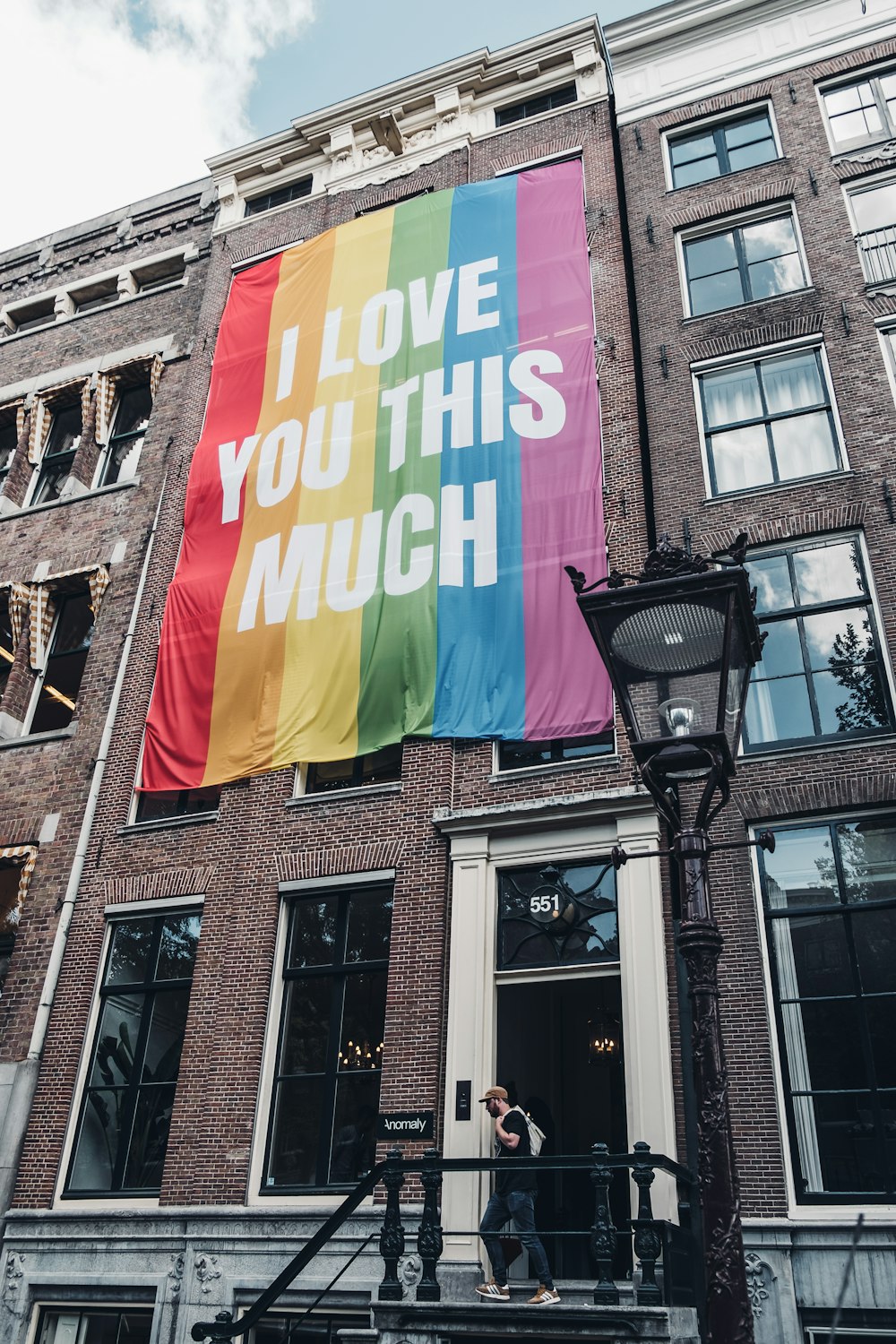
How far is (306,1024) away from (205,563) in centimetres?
782

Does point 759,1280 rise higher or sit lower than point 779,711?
lower

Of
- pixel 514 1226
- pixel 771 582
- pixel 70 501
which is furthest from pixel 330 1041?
pixel 70 501

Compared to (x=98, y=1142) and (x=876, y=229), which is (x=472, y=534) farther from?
(x=98, y=1142)

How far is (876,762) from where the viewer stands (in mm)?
12266

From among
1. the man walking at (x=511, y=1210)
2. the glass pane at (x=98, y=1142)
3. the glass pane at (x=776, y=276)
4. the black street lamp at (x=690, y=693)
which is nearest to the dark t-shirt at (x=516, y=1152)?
the man walking at (x=511, y=1210)

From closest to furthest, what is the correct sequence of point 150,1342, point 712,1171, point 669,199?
point 712,1171
point 150,1342
point 669,199

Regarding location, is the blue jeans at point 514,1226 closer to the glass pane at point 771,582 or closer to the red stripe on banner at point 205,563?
the glass pane at point 771,582

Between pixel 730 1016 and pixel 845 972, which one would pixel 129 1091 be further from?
pixel 845 972

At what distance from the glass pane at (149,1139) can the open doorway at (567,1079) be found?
14.6 feet

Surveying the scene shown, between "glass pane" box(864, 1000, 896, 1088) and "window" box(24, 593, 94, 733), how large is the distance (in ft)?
43.1

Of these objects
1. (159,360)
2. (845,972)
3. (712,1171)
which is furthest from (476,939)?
(159,360)

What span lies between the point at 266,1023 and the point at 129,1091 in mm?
2364

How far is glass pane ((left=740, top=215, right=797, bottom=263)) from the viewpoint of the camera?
55.5 ft

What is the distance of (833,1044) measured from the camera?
1127cm
